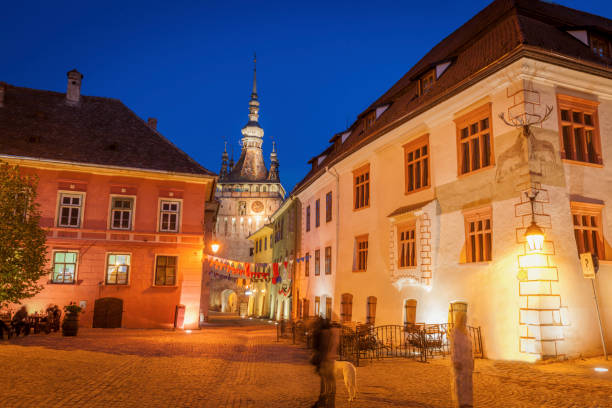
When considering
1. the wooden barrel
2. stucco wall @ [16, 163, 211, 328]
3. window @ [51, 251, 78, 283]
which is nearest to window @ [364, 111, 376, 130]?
stucco wall @ [16, 163, 211, 328]

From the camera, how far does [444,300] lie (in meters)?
15.6

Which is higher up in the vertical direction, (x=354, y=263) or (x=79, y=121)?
(x=79, y=121)

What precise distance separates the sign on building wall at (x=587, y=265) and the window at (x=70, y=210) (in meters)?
23.3

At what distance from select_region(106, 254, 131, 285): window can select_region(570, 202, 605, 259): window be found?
2121 centimetres

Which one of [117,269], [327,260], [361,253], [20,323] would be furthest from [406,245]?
[117,269]

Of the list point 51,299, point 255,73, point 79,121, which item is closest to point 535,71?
point 51,299

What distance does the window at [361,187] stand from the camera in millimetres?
21844

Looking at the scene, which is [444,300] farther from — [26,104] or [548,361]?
[26,104]

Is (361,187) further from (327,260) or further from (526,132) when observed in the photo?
(526,132)

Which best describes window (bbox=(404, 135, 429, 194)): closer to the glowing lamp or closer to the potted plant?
the glowing lamp

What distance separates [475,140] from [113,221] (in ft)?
63.9

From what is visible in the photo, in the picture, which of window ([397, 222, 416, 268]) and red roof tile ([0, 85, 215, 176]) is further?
red roof tile ([0, 85, 215, 176])

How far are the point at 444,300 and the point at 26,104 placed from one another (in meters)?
27.1

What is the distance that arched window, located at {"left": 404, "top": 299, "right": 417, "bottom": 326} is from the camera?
17.3 m
